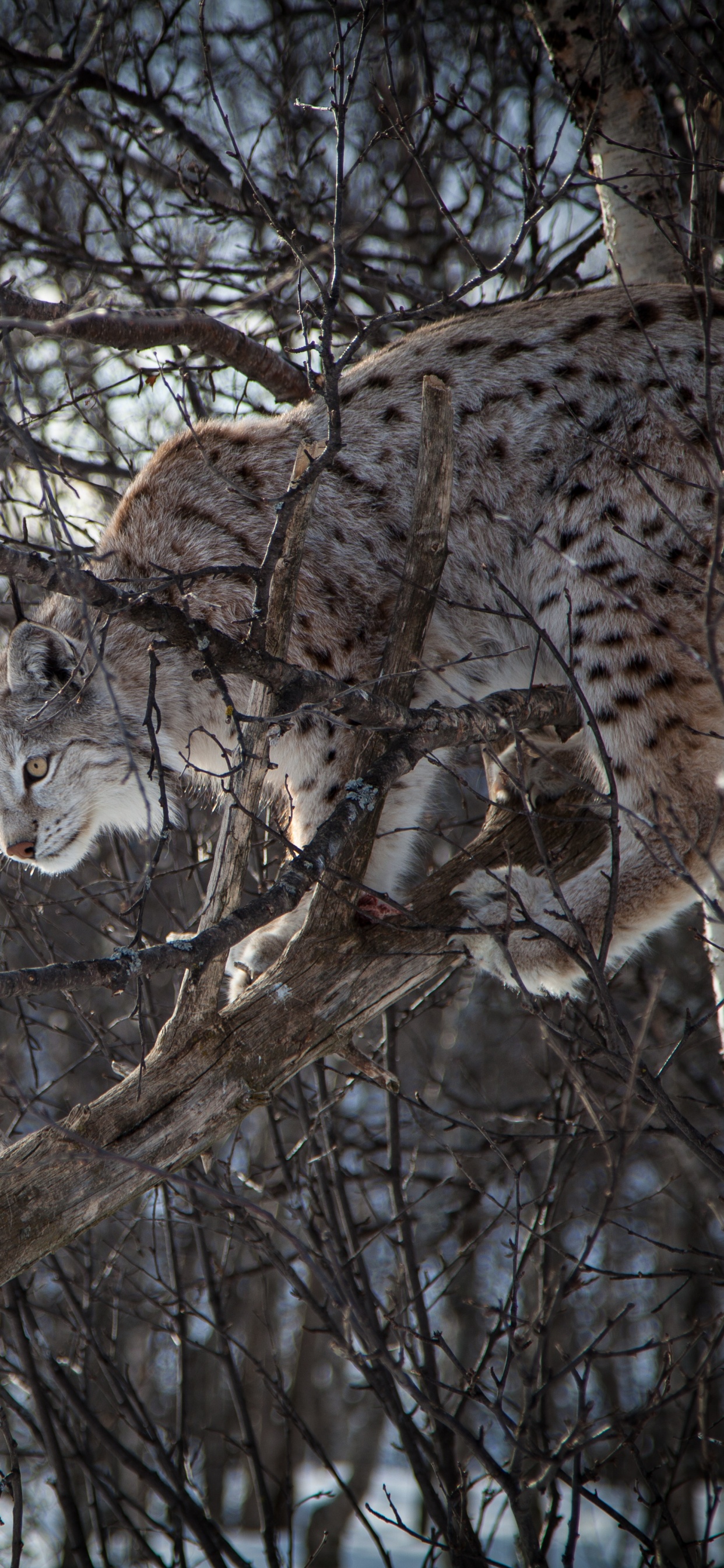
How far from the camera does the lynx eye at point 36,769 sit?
411cm

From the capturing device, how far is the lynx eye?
411cm

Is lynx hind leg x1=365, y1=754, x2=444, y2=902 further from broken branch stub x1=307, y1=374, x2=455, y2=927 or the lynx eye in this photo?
the lynx eye

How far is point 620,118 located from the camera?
15.8 ft

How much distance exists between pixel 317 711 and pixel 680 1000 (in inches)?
227

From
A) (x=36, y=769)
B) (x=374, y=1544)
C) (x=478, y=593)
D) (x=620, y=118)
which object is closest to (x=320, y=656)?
(x=478, y=593)

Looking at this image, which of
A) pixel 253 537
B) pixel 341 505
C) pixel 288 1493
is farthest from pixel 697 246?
pixel 288 1493

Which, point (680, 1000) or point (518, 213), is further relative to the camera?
point (680, 1000)

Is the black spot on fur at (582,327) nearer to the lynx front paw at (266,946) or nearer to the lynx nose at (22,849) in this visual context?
the lynx front paw at (266,946)

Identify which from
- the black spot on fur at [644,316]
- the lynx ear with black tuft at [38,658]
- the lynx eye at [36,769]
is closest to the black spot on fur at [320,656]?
the lynx ear with black tuft at [38,658]

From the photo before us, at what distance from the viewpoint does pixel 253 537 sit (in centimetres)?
411

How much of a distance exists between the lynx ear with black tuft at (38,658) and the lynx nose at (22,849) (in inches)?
21.5

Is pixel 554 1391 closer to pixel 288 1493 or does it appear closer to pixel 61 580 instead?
pixel 288 1493

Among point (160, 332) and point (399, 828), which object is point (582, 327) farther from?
point (399, 828)

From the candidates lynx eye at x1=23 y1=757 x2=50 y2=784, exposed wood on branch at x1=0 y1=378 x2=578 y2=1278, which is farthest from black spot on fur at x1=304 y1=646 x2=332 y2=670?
lynx eye at x1=23 y1=757 x2=50 y2=784
